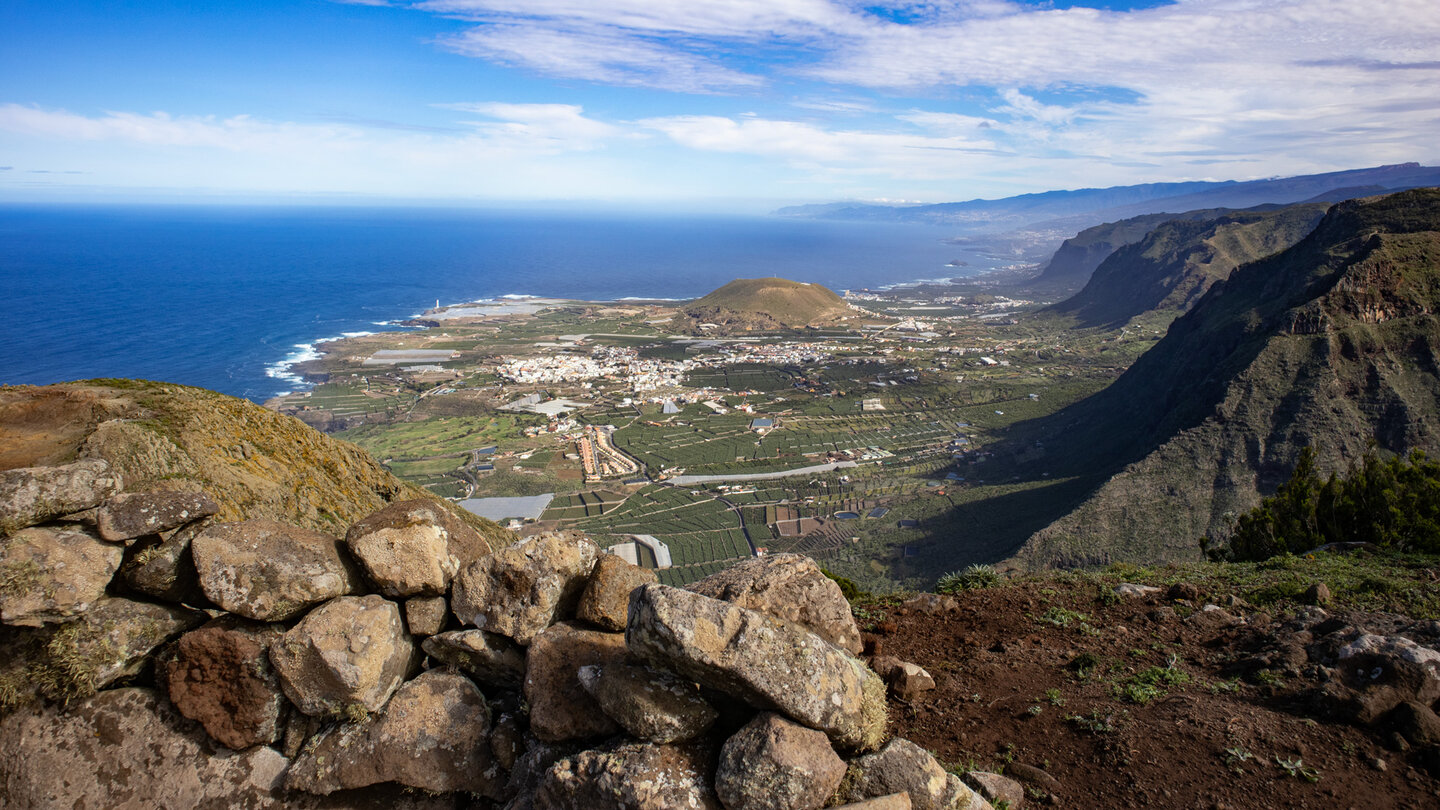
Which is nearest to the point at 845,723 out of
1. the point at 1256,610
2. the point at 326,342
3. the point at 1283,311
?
the point at 1256,610

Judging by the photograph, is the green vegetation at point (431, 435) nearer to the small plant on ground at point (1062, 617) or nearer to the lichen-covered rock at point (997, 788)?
the small plant on ground at point (1062, 617)

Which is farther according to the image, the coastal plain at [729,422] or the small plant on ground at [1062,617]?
the coastal plain at [729,422]

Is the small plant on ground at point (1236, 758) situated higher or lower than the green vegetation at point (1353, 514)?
higher

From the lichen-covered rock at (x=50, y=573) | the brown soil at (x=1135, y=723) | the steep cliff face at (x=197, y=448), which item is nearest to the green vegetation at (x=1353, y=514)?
the brown soil at (x=1135, y=723)

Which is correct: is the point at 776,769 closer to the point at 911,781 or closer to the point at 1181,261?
the point at 911,781

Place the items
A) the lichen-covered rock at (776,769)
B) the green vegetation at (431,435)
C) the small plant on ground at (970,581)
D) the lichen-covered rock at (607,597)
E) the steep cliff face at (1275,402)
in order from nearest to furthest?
1. the lichen-covered rock at (776,769)
2. the lichen-covered rock at (607,597)
3. the small plant on ground at (970,581)
4. the steep cliff face at (1275,402)
5. the green vegetation at (431,435)

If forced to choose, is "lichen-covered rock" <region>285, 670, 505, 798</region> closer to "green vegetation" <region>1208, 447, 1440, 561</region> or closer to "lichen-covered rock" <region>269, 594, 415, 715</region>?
"lichen-covered rock" <region>269, 594, 415, 715</region>
